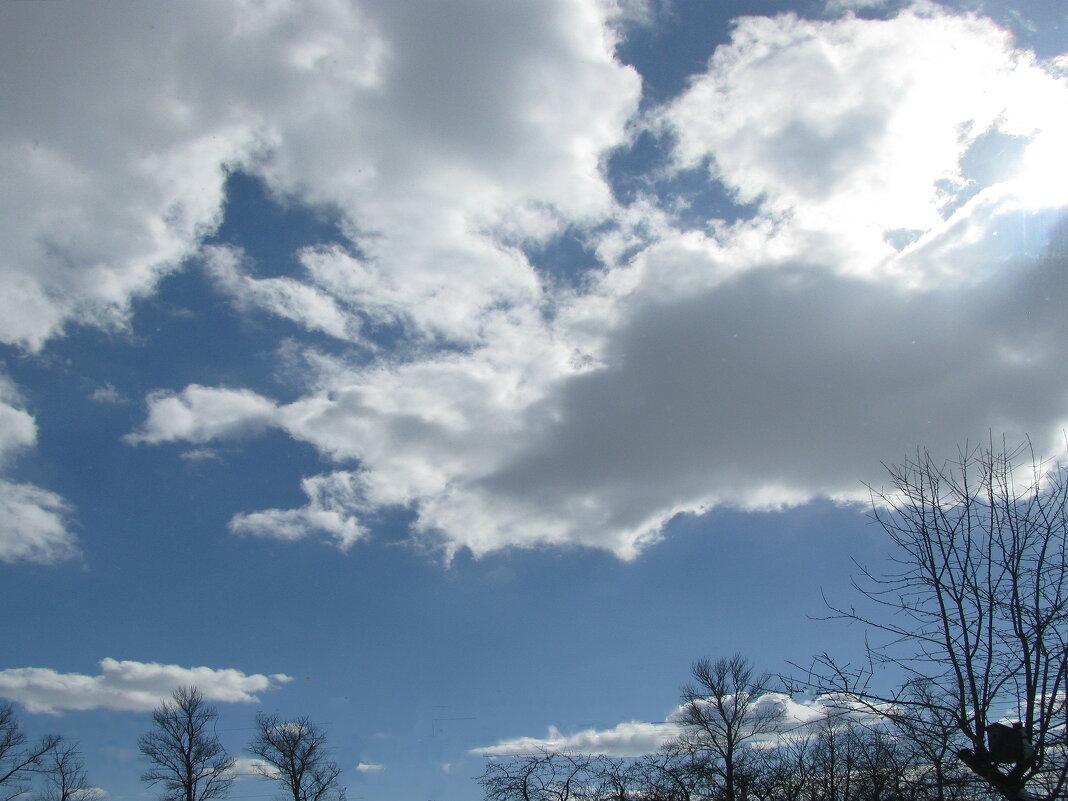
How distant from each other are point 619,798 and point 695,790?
90.9 inches

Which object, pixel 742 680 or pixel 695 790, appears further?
pixel 742 680

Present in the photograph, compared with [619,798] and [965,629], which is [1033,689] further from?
[619,798]

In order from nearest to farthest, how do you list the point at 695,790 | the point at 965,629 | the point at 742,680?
the point at 965,629 < the point at 695,790 < the point at 742,680

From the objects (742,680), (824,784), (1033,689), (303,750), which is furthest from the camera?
(303,750)

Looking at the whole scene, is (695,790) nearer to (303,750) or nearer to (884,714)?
(884,714)

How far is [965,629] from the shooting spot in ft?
28.3

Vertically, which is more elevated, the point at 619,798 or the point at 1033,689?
the point at 1033,689

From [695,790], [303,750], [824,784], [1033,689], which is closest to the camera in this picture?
[1033,689]

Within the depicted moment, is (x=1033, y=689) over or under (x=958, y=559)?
under

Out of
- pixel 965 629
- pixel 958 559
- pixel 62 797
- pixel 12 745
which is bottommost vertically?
pixel 62 797

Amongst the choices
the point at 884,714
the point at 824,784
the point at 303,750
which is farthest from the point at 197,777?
the point at 884,714

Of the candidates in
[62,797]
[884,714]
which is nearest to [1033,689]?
[884,714]

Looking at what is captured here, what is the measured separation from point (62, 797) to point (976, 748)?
4982 cm

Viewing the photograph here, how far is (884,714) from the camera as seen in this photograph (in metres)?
8.33
